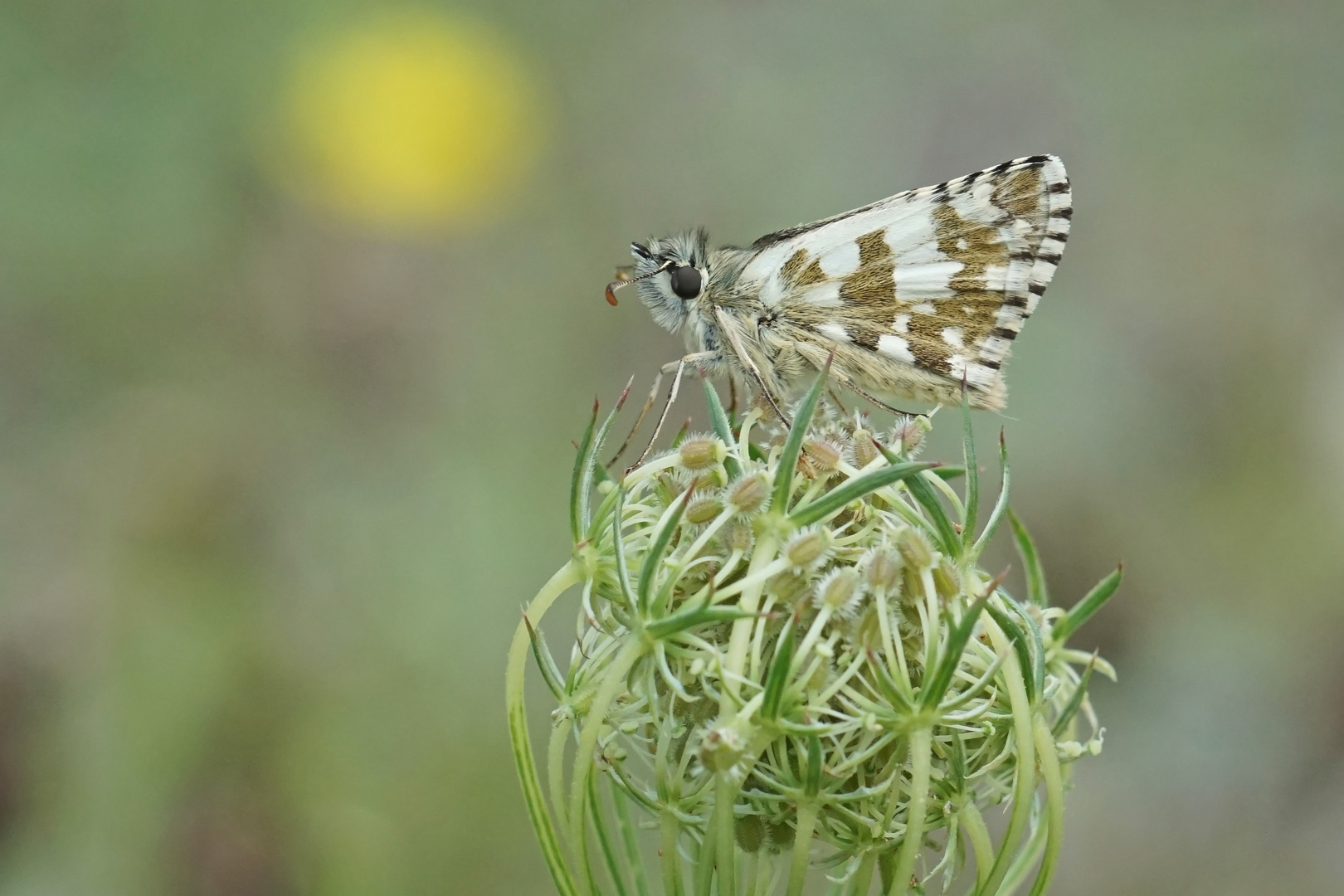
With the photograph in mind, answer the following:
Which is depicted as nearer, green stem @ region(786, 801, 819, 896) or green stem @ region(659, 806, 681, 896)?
green stem @ region(786, 801, 819, 896)

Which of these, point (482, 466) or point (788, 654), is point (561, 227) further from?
point (788, 654)

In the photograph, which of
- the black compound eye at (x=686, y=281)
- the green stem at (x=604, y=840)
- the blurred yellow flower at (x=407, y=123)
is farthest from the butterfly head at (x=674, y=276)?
the blurred yellow flower at (x=407, y=123)

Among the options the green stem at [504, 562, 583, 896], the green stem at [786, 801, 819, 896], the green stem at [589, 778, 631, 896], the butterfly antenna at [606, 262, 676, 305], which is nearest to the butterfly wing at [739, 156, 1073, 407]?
the butterfly antenna at [606, 262, 676, 305]

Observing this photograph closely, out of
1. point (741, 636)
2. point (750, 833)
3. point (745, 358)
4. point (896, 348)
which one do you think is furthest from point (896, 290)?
point (750, 833)

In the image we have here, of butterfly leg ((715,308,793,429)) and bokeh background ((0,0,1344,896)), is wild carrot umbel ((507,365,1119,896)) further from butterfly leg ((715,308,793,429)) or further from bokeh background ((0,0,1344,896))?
bokeh background ((0,0,1344,896))

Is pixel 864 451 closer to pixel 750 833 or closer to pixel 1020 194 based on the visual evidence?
pixel 750 833

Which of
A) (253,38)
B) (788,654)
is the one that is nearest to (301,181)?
(253,38)
